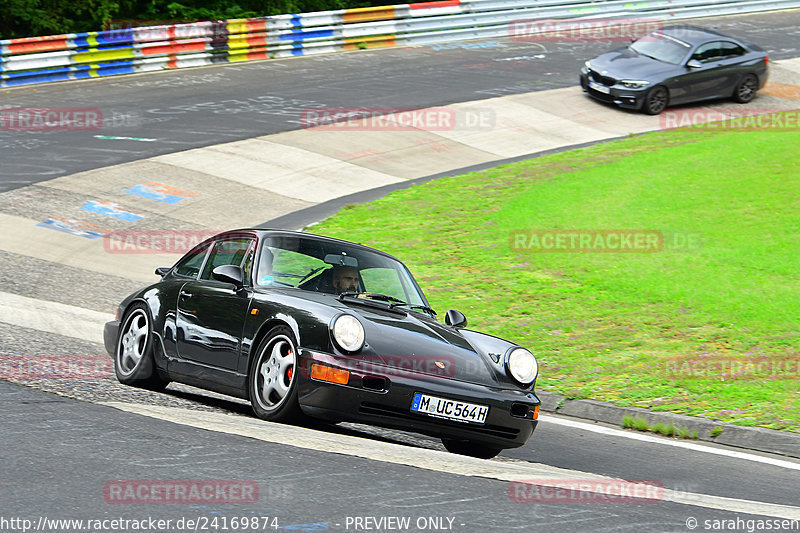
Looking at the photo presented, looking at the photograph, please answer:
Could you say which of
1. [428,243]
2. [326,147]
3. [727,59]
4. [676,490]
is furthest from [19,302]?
[727,59]

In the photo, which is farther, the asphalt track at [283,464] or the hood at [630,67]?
the hood at [630,67]

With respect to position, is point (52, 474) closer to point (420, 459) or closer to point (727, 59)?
point (420, 459)

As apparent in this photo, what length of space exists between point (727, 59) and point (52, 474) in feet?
72.0

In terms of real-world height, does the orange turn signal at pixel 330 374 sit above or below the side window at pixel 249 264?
below

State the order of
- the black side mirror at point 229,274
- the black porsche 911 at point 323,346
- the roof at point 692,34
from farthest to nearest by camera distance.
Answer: the roof at point 692,34, the black side mirror at point 229,274, the black porsche 911 at point 323,346

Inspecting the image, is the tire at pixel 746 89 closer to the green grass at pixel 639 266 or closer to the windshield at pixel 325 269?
the green grass at pixel 639 266

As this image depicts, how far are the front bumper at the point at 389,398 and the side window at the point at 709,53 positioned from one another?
18.7 metres

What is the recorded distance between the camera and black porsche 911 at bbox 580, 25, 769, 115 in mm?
23094

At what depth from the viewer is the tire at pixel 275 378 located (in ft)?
21.7

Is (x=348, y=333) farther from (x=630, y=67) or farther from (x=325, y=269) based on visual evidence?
(x=630, y=67)

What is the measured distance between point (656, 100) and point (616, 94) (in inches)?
37.4

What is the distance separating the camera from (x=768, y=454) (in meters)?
7.84

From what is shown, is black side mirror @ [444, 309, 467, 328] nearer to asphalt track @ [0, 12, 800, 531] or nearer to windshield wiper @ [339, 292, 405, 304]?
windshield wiper @ [339, 292, 405, 304]

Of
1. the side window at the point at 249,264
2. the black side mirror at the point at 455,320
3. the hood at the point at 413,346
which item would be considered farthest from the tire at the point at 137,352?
the black side mirror at the point at 455,320
